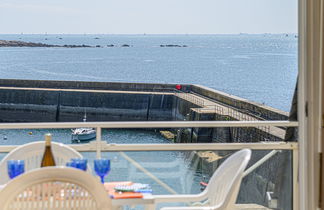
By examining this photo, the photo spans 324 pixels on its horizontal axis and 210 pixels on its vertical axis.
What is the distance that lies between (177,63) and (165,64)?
1105mm

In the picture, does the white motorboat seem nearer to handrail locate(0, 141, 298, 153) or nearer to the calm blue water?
handrail locate(0, 141, 298, 153)

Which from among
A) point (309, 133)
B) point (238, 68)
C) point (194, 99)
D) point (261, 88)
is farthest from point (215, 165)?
point (238, 68)

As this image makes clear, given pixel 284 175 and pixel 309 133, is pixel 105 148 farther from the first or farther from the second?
pixel 309 133

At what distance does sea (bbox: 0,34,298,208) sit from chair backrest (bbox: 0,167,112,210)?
695 inches

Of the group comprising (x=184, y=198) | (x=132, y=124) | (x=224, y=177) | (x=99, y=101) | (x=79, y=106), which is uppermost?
(x=99, y=101)

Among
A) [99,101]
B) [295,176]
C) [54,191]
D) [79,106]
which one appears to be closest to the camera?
[54,191]

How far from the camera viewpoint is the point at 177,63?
1836 inches

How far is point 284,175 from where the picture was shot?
9.86ft

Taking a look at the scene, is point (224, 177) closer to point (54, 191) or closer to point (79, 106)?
point (54, 191)

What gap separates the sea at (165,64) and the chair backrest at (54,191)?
1766cm

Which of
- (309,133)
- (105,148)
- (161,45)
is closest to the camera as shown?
(309,133)

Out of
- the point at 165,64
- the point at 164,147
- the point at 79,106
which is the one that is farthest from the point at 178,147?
the point at 165,64

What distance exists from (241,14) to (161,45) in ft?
54.5

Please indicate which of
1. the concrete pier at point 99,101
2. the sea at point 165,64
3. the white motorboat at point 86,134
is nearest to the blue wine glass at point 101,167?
the white motorboat at point 86,134
